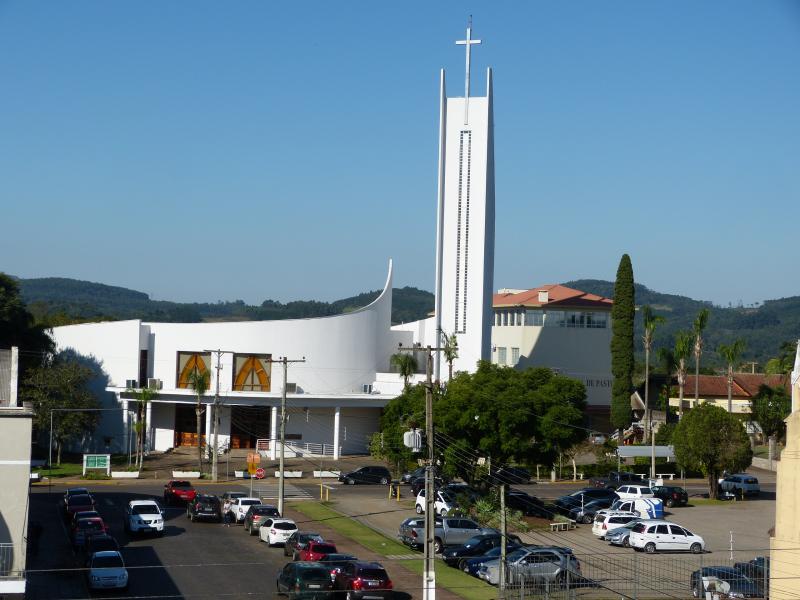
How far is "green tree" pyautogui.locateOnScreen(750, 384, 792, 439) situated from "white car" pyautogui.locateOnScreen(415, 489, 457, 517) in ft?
139

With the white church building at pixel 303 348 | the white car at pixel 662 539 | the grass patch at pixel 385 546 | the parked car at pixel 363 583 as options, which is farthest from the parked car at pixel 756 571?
the white church building at pixel 303 348

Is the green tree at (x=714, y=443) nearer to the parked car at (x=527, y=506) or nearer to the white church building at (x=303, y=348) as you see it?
the parked car at (x=527, y=506)

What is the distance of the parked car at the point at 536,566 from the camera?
3425cm

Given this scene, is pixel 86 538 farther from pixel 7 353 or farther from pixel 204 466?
pixel 204 466

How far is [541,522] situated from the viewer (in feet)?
164

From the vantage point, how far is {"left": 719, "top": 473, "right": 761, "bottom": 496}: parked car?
62906mm

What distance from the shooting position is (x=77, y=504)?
47.9 meters

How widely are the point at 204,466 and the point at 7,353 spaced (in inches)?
985

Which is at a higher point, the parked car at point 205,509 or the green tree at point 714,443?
the green tree at point 714,443

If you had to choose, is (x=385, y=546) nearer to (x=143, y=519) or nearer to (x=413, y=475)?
(x=143, y=519)

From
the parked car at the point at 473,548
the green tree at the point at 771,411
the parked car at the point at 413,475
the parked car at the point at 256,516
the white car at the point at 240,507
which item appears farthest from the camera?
the green tree at the point at 771,411

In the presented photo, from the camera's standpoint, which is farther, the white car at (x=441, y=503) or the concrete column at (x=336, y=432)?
the concrete column at (x=336, y=432)

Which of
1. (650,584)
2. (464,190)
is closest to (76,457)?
(464,190)

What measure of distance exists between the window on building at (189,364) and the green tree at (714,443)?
3792 cm
